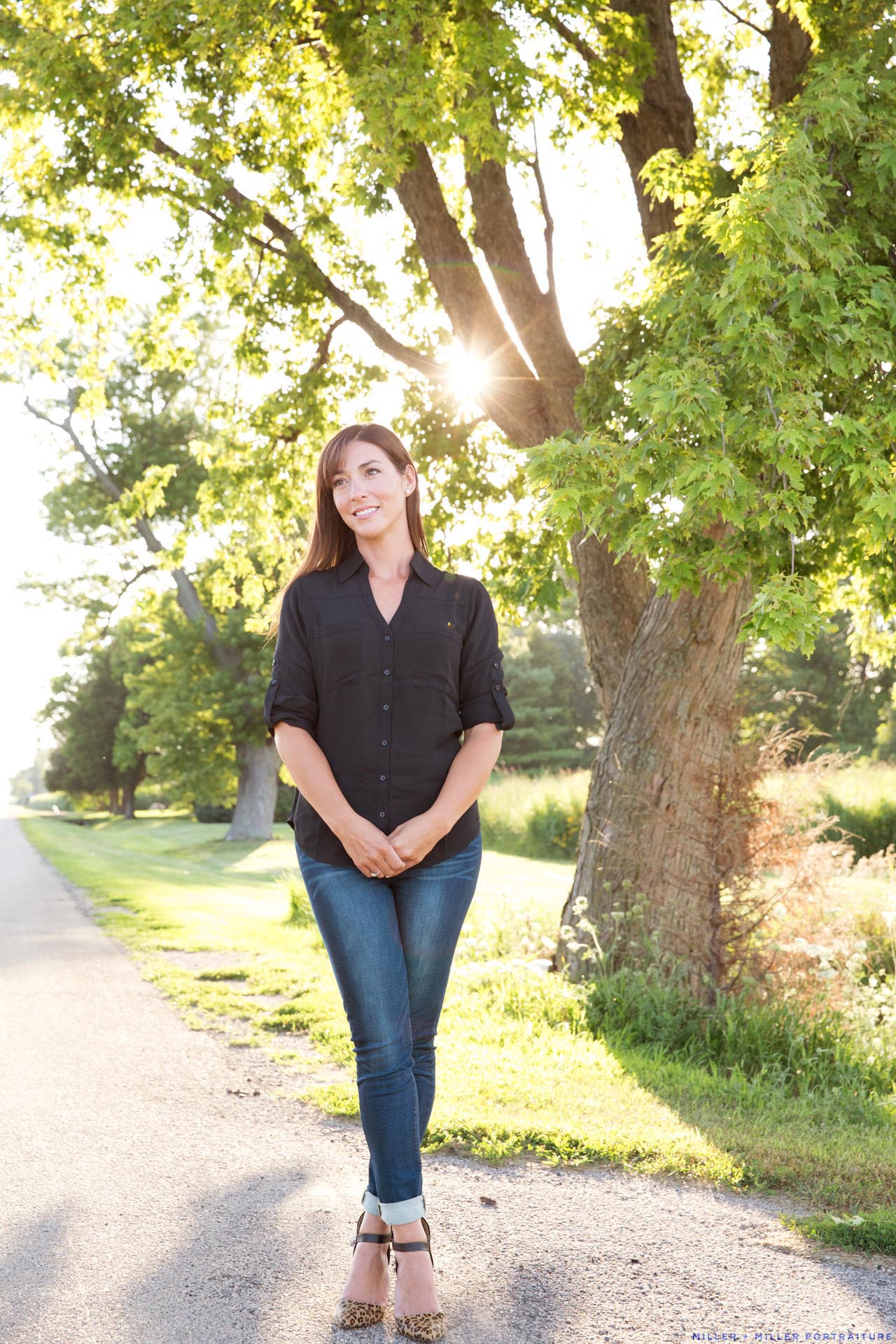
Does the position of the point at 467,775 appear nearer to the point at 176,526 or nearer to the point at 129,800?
the point at 176,526

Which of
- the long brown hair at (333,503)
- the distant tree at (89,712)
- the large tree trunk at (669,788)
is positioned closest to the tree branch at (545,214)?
the large tree trunk at (669,788)

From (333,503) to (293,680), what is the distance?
59 centimetres

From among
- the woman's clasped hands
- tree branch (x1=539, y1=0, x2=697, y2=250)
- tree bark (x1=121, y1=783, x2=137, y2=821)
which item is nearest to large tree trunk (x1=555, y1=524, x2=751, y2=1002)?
tree branch (x1=539, y1=0, x2=697, y2=250)

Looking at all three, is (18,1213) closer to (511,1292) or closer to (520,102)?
(511,1292)

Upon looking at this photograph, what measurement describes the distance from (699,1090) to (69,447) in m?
27.8

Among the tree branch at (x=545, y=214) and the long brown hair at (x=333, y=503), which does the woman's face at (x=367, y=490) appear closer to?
the long brown hair at (x=333, y=503)


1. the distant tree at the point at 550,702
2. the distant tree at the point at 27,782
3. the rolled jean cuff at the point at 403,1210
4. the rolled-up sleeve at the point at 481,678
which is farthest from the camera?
the distant tree at the point at 27,782

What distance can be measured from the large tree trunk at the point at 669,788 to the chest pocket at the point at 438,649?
4195 mm

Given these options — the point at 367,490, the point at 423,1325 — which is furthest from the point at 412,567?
the point at 423,1325

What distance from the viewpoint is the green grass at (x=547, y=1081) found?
4.01 m

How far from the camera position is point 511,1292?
292cm

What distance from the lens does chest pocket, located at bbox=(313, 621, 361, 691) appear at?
2.91 meters

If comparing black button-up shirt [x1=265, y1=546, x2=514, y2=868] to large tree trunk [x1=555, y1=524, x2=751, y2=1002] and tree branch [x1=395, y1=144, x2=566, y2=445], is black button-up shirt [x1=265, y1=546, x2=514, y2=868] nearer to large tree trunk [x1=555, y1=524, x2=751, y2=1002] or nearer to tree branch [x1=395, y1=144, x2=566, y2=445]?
large tree trunk [x1=555, y1=524, x2=751, y2=1002]

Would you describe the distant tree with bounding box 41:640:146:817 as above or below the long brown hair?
above
